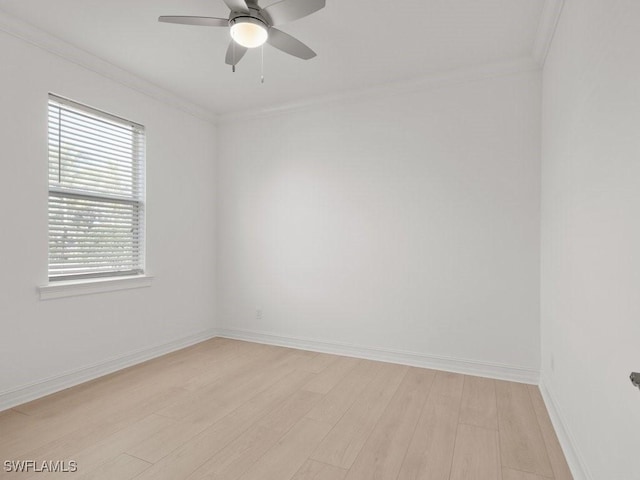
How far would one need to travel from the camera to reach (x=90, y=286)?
10.0 feet

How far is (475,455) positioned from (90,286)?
3160mm

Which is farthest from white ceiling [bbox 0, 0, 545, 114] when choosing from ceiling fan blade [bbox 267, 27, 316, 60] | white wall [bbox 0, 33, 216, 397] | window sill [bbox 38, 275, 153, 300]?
window sill [bbox 38, 275, 153, 300]

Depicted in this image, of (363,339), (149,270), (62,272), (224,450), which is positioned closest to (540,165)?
(363,339)

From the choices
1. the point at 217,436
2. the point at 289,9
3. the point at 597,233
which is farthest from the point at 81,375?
the point at 597,233

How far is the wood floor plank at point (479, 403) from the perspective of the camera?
2391 millimetres

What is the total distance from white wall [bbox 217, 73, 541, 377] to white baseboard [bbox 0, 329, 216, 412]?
0.82 m

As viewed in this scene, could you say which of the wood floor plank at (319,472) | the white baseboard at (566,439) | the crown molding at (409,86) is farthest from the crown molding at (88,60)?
the white baseboard at (566,439)

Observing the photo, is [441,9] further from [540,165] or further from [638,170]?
[638,170]

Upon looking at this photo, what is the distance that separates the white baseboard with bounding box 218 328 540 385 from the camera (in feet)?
10.1

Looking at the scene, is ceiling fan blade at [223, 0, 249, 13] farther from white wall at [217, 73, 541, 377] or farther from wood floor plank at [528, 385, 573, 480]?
wood floor plank at [528, 385, 573, 480]

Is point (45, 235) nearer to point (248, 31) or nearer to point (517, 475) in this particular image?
point (248, 31)

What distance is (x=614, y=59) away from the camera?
1381 mm

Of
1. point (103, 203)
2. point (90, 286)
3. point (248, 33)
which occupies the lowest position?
point (90, 286)

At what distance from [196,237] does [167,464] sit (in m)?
2.70
